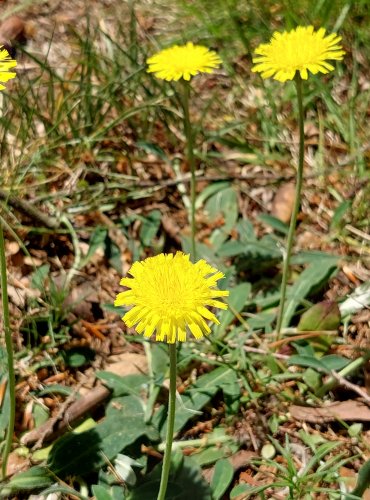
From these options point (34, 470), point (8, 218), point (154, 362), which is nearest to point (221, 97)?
point (8, 218)

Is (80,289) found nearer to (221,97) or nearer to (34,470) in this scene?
(34,470)

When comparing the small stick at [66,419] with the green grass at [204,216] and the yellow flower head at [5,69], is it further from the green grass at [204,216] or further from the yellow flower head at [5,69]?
the yellow flower head at [5,69]

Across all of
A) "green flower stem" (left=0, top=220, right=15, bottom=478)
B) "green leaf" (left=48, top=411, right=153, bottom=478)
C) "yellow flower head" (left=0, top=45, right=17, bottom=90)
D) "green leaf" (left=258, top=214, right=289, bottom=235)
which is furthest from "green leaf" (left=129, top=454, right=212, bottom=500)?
"yellow flower head" (left=0, top=45, right=17, bottom=90)

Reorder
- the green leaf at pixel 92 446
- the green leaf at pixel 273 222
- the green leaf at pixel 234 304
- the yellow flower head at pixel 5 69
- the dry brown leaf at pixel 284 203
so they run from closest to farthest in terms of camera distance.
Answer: the yellow flower head at pixel 5 69
the green leaf at pixel 92 446
the green leaf at pixel 234 304
the green leaf at pixel 273 222
the dry brown leaf at pixel 284 203

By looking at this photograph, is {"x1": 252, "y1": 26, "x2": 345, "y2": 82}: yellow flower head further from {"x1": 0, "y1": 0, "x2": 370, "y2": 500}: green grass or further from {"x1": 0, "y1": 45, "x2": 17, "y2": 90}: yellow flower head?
{"x1": 0, "y1": 0, "x2": 370, "y2": 500}: green grass

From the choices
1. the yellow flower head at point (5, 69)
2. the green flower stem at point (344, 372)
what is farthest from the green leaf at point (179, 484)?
the yellow flower head at point (5, 69)
